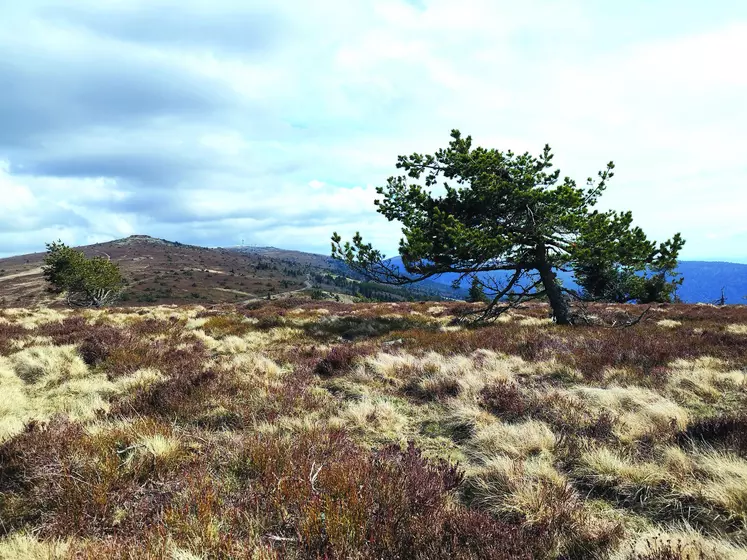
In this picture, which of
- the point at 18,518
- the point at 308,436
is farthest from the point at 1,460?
the point at 308,436

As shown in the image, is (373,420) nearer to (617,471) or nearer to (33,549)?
(617,471)

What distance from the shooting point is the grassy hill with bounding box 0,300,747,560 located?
2.68m

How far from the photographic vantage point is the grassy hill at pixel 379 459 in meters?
2.68

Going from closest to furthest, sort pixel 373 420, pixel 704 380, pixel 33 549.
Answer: pixel 33 549 → pixel 373 420 → pixel 704 380

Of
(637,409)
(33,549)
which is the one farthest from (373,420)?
(637,409)

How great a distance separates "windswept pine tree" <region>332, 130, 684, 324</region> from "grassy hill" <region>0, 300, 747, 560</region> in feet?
21.7

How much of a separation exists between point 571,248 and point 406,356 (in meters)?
9.73

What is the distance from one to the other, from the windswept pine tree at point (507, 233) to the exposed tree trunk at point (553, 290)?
0.05m

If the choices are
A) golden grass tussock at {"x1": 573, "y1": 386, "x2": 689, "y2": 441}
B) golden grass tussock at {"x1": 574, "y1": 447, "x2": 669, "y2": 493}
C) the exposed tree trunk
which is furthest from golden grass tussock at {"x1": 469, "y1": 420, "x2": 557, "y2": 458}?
the exposed tree trunk

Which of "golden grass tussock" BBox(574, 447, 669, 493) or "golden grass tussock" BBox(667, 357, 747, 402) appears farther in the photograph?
"golden grass tussock" BBox(667, 357, 747, 402)

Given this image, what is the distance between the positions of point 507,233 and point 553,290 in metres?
3.53

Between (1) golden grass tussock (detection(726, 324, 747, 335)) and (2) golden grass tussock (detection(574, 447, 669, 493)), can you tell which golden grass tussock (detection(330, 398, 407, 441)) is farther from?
(1) golden grass tussock (detection(726, 324, 747, 335))

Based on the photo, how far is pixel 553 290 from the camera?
16.6 meters

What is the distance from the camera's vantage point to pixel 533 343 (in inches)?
415
